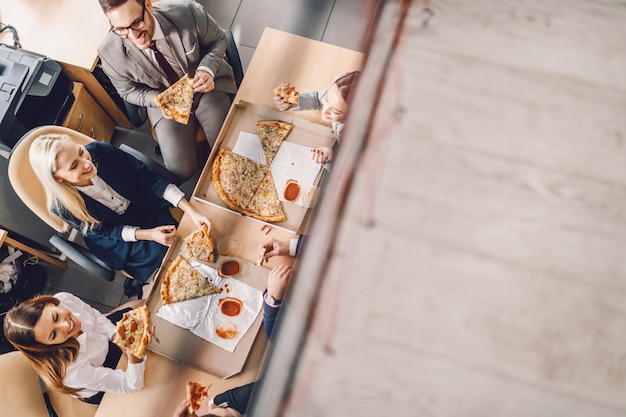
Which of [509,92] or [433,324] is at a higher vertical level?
[509,92]

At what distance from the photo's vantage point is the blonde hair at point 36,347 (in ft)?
5.29

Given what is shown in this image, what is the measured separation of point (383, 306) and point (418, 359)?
0.30ft

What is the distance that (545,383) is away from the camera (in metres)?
0.58

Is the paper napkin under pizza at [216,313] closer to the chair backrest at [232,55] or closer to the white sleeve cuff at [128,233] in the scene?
the white sleeve cuff at [128,233]

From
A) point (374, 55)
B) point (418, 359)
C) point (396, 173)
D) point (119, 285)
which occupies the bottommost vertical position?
point (119, 285)

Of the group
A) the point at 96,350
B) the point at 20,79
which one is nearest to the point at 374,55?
the point at 96,350

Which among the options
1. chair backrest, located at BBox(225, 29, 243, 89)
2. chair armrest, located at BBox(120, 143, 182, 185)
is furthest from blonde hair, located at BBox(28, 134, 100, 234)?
chair backrest, located at BBox(225, 29, 243, 89)

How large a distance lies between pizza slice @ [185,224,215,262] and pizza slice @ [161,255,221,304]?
46 millimetres

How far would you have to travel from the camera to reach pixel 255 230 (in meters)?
1.85

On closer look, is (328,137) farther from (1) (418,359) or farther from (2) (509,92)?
(1) (418,359)

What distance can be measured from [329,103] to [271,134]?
350 millimetres

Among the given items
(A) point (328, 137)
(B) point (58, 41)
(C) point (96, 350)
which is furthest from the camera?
(B) point (58, 41)

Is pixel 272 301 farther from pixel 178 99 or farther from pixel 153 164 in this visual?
pixel 178 99

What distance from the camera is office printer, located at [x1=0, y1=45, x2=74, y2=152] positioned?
206 cm
